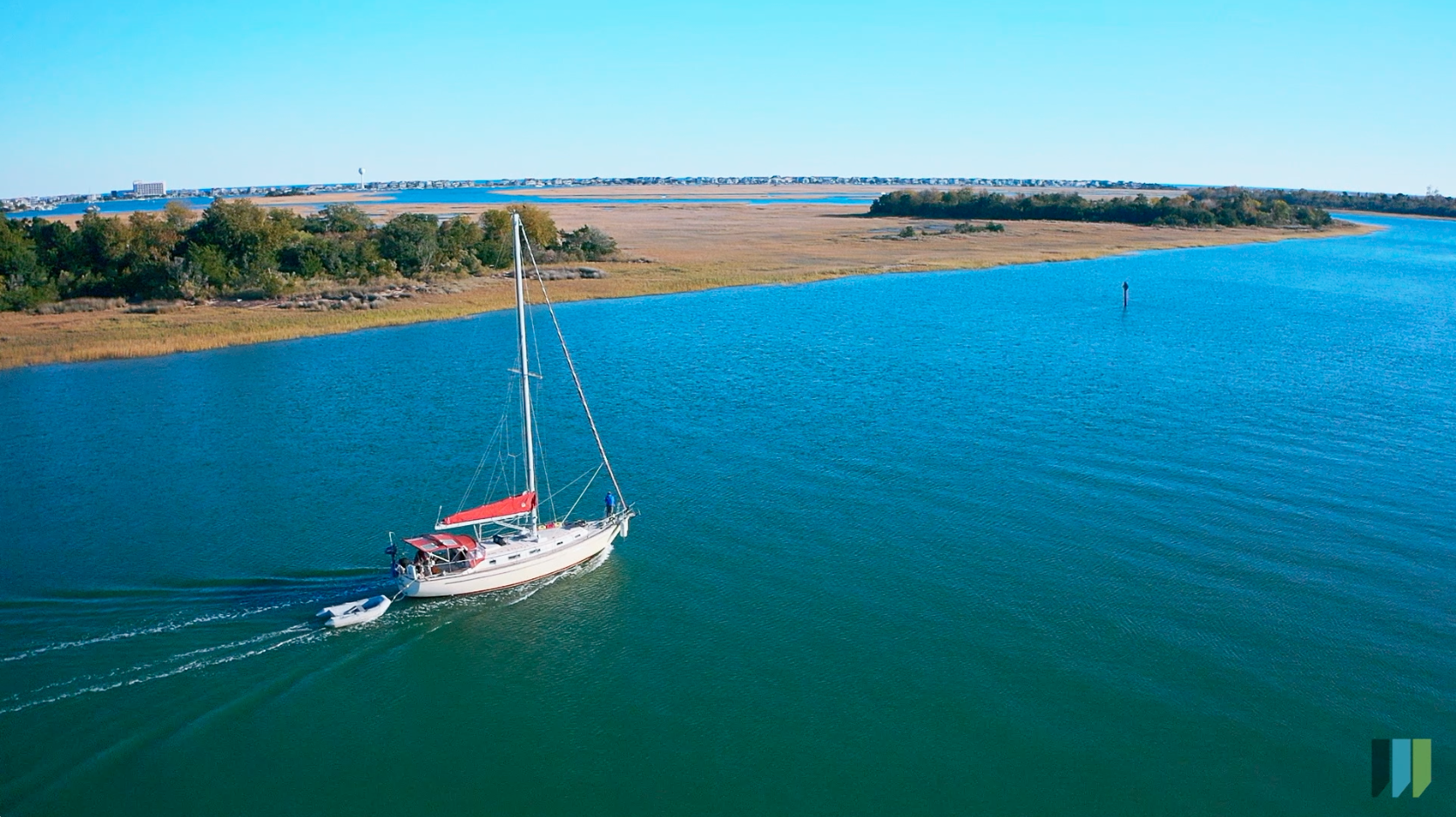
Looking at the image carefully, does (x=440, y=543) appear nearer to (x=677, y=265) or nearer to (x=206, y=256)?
(x=206, y=256)

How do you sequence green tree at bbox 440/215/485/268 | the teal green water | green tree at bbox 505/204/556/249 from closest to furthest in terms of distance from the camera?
the teal green water, green tree at bbox 440/215/485/268, green tree at bbox 505/204/556/249

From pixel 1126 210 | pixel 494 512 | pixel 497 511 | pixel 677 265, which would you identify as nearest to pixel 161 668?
pixel 494 512

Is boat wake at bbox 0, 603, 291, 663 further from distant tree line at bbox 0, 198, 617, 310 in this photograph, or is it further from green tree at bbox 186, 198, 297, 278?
green tree at bbox 186, 198, 297, 278

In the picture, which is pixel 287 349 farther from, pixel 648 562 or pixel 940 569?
pixel 940 569

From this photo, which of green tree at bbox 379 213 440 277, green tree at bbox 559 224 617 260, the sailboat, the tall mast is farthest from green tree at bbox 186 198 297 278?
the tall mast

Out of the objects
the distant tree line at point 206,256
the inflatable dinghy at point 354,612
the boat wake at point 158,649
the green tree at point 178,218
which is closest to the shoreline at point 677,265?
the distant tree line at point 206,256

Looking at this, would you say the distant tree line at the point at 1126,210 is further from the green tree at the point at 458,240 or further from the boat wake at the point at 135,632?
the boat wake at the point at 135,632
